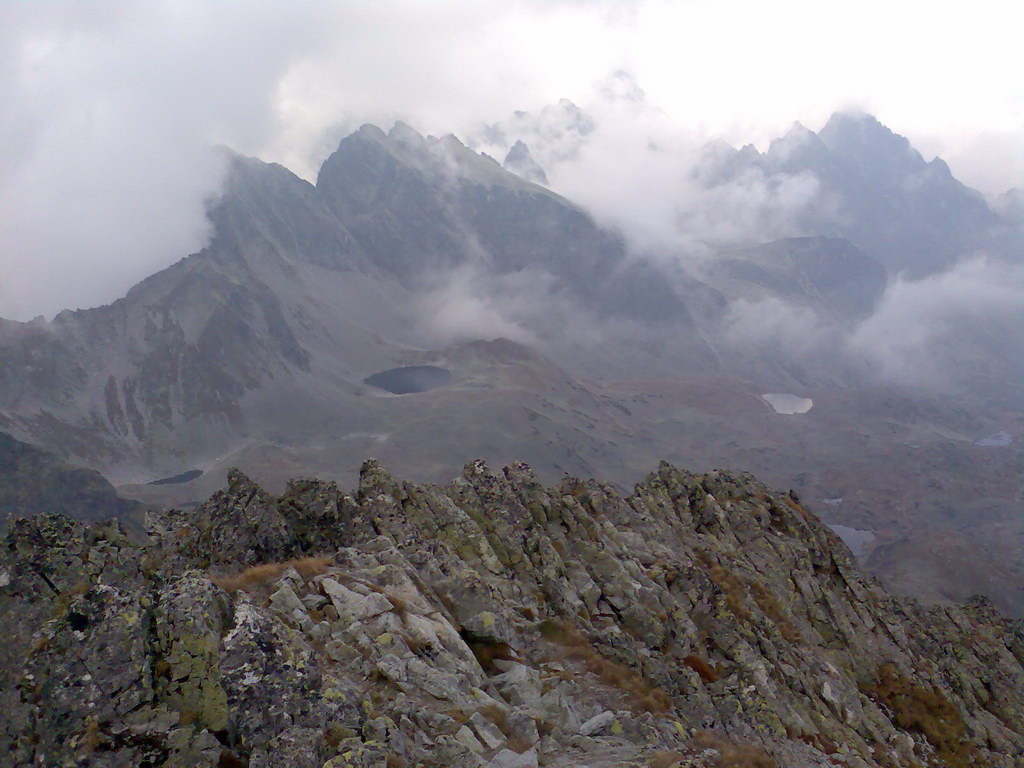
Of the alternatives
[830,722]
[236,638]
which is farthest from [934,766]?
[236,638]

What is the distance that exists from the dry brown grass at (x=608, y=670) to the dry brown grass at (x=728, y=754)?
1.97 meters

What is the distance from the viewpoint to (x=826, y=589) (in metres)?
62.8

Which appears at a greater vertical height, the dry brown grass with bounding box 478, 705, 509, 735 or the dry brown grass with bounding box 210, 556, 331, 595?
the dry brown grass with bounding box 210, 556, 331, 595

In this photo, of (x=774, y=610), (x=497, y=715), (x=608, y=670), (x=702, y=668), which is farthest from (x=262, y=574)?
(x=774, y=610)

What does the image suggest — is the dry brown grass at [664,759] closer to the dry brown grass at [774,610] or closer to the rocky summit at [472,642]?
the rocky summit at [472,642]

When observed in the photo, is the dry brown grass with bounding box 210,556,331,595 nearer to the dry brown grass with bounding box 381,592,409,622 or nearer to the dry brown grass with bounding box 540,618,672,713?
the dry brown grass with bounding box 381,592,409,622

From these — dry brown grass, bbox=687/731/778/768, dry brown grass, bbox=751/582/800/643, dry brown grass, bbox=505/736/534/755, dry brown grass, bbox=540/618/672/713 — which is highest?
dry brown grass, bbox=505/736/534/755

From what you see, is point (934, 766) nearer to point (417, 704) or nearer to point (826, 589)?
point (826, 589)

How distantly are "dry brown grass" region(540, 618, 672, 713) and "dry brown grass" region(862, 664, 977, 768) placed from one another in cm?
3115

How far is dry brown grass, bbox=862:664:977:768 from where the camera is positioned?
48.3m

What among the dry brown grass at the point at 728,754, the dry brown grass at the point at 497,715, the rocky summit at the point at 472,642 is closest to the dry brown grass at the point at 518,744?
the rocky summit at the point at 472,642

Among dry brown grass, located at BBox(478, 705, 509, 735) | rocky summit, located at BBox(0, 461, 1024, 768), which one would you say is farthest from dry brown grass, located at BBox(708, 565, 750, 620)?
dry brown grass, located at BBox(478, 705, 509, 735)

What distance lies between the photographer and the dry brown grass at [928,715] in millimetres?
48263

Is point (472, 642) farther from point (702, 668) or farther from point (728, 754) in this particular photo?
point (702, 668)
